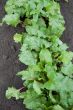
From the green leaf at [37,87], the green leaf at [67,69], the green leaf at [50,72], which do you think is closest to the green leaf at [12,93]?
the green leaf at [37,87]

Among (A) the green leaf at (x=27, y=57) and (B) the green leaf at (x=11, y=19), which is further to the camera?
(B) the green leaf at (x=11, y=19)

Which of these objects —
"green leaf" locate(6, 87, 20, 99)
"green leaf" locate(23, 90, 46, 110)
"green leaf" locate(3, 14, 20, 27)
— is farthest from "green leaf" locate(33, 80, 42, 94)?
"green leaf" locate(3, 14, 20, 27)

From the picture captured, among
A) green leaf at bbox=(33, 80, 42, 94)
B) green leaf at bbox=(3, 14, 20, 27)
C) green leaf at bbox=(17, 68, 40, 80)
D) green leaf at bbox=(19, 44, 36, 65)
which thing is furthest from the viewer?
green leaf at bbox=(3, 14, 20, 27)

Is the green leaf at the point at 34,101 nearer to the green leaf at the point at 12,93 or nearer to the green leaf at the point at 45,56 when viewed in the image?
the green leaf at the point at 12,93

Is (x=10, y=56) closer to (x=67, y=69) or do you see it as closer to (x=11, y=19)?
(x=11, y=19)

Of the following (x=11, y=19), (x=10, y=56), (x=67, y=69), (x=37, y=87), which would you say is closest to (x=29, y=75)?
(x=37, y=87)

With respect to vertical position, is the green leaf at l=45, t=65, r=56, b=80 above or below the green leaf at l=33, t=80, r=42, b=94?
above

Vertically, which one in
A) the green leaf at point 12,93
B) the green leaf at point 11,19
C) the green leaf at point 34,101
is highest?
the green leaf at point 11,19

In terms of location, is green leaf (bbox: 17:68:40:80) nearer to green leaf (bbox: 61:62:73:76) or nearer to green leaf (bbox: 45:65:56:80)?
green leaf (bbox: 45:65:56:80)
